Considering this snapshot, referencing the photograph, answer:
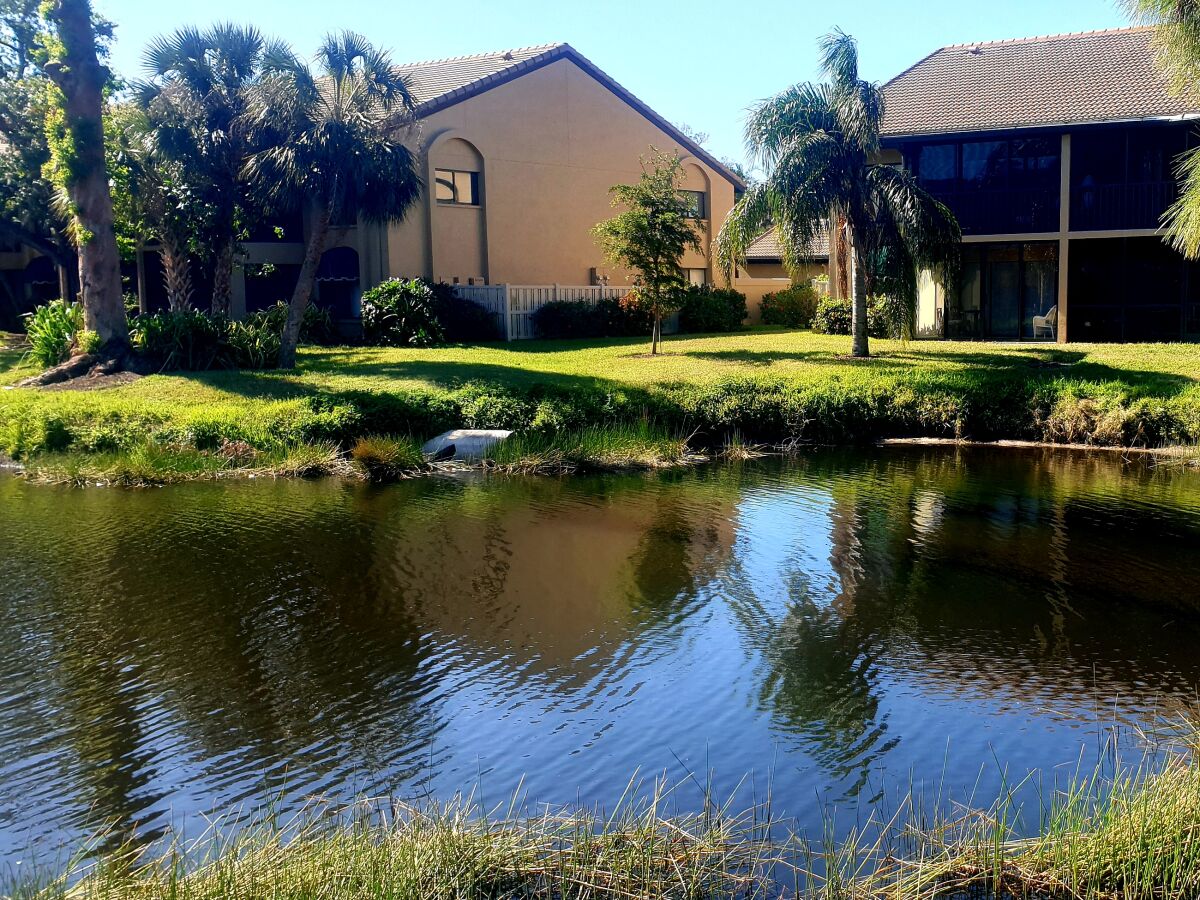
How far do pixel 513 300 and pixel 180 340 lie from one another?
31.6 ft

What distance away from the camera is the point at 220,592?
34.2 feet

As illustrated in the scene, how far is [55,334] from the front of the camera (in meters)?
24.0

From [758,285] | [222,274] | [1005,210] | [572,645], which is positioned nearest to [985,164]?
Answer: [1005,210]

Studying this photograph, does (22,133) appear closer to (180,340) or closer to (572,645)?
(180,340)

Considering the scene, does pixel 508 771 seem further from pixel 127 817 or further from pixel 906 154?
pixel 906 154

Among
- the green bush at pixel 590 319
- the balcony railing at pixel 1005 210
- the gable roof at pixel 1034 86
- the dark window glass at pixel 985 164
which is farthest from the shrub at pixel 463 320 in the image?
the dark window glass at pixel 985 164

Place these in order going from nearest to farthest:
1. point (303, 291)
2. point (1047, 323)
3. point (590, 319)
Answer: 1. point (303, 291)
2. point (1047, 323)
3. point (590, 319)

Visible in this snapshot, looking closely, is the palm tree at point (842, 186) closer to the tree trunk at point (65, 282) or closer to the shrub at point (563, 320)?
the shrub at point (563, 320)

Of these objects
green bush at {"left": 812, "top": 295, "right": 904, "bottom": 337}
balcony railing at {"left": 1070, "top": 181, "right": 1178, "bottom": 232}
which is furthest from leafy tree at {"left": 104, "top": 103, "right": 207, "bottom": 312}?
balcony railing at {"left": 1070, "top": 181, "right": 1178, "bottom": 232}

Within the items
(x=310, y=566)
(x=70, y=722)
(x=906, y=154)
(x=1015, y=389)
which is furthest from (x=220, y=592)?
(x=906, y=154)

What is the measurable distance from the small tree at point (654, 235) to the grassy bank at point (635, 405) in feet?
12.3

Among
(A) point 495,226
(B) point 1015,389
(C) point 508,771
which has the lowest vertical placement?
(C) point 508,771

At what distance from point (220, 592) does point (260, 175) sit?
1731cm

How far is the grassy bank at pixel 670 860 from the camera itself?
4992 millimetres
